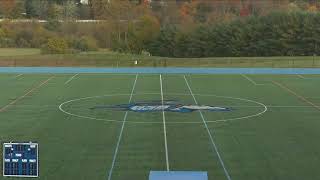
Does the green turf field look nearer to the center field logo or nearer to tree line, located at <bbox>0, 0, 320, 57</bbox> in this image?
the center field logo

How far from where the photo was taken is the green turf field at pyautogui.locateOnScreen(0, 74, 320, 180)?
13117 millimetres

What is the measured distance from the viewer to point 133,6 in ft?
243

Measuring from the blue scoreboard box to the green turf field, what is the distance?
338cm

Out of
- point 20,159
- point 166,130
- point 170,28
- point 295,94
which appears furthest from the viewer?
point 170,28

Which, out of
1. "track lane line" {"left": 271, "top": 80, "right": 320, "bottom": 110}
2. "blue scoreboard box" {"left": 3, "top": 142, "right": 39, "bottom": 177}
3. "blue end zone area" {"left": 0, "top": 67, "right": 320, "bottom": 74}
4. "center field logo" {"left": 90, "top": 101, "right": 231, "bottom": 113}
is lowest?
"blue end zone area" {"left": 0, "top": 67, "right": 320, "bottom": 74}

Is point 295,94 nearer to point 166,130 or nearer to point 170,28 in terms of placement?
point 166,130

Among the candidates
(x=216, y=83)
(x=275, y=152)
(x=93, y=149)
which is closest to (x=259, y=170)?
(x=275, y=152)

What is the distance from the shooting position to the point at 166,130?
17.6 meters

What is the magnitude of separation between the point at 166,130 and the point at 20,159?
927cm

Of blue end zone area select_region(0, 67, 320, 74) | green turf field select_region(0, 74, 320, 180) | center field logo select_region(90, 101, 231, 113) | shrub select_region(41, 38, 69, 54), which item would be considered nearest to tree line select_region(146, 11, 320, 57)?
shrub select_region(41, 38, 69, 54)

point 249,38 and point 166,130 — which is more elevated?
point 166,130

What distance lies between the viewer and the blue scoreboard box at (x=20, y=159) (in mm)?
8531

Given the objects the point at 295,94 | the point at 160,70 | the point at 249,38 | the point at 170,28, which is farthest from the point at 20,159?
the point at 170,28

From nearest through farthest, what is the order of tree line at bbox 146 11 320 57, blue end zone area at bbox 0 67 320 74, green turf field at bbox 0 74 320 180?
green turf field at bbox 0 74 320 180 < blue end zone area at bbox 0 67 320 74 < tree line at bbox 146 11 320 57
